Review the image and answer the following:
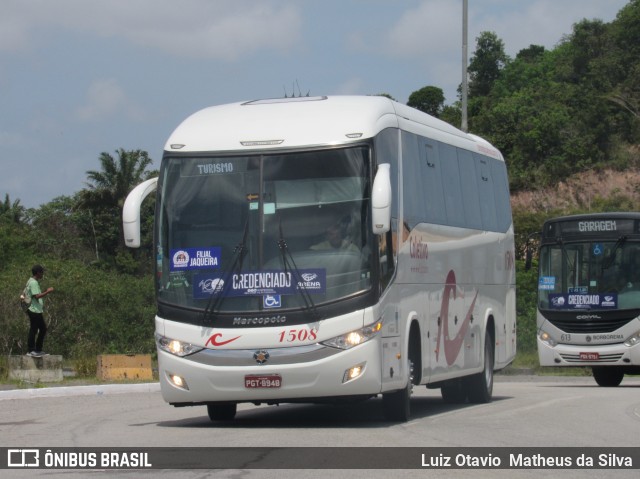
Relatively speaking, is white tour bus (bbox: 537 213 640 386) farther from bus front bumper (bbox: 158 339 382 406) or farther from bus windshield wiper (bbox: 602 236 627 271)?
bus front bumper (bbox: 158 339 382 406)

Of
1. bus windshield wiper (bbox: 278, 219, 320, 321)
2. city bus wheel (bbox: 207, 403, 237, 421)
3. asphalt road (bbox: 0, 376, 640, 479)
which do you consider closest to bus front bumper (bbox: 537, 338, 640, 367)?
asphalt road (bbox: 0, 376, 640, 479)

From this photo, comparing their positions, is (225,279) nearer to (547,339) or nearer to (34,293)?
(34,293)

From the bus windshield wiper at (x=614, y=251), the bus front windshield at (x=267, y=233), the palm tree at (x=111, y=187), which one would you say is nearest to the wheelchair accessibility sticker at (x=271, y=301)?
the bus front windshield at (x=267, y=233)

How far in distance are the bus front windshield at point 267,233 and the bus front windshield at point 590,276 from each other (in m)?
14.5

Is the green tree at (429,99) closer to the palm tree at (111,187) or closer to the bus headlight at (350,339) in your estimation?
the palm tree at (111,187)

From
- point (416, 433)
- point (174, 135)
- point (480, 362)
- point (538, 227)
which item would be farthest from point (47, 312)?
point (538, 227)

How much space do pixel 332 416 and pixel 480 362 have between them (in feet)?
13.0

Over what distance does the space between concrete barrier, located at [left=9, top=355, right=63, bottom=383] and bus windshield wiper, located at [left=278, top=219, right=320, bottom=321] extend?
1005 centimetres

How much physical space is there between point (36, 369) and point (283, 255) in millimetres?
10252

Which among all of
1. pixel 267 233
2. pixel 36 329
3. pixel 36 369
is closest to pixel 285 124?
pixel 267 233

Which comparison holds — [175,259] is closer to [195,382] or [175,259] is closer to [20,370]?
→ [195,382]

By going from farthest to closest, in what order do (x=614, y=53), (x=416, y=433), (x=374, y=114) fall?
1. (x=614, y=53)
2. (x=374, y=114)
3. (x=416, y=433)

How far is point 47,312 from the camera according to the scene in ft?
104

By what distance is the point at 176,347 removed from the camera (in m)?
14.2
